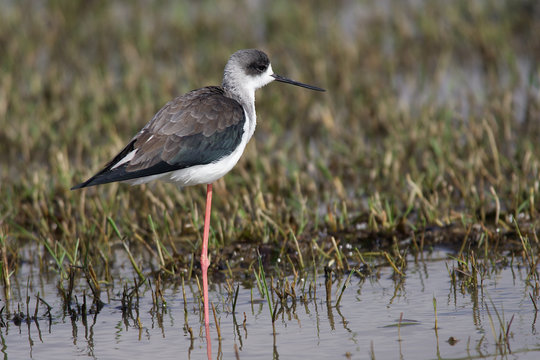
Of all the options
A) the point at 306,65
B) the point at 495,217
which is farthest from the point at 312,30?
the point at 495,217

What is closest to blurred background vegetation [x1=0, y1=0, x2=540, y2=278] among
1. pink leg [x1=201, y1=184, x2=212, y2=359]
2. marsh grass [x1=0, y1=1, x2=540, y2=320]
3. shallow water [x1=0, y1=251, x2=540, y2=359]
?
marsh grass [x1=0, y1=1, x2=540, y2=320]

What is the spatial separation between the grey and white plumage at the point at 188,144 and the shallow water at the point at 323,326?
75 cm

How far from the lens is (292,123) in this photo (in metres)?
9.12

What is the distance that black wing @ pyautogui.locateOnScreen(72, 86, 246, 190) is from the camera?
5164mm

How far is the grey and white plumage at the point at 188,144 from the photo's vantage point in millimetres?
5176

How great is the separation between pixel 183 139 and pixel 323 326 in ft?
4.85

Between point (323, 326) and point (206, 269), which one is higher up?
point (206, 269)

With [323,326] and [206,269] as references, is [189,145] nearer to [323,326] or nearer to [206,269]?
[206,269]

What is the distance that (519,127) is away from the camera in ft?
26.9

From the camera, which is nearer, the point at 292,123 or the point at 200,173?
the point at 200,173

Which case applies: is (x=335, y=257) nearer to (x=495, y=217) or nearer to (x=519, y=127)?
(x=495, y=217)

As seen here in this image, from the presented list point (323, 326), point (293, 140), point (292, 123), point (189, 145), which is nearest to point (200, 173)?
point (189, 145)

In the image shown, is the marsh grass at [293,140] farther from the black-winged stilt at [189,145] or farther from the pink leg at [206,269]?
the black-winged stilt at [189,145]

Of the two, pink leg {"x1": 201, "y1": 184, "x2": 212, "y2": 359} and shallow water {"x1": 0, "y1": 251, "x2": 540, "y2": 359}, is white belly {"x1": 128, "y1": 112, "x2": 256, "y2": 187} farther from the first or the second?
shallow water {"x1": 0, "y1": 251, "x2": 540, "y2": 359}
